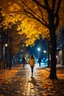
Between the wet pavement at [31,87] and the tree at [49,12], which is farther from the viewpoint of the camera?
the tree at [49,12]

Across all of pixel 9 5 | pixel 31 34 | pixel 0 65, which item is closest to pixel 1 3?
pixel 9 5

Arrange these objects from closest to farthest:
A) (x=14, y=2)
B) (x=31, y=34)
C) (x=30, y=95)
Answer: (x=30, y=95), (x=14, y=2), (x=31, y=34)

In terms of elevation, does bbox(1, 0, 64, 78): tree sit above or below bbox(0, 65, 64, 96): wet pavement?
above

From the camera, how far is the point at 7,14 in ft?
92.4

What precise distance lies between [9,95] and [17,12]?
1294 centimetres

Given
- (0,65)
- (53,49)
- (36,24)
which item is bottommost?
(0,65)

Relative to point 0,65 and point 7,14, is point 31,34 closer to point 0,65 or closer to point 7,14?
point 7,14

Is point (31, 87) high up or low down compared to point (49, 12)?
down

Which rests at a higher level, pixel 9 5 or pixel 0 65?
pixel 9 5

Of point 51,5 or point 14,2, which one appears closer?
point 14,2

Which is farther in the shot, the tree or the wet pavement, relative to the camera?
the tree

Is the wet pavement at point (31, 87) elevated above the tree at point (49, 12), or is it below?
below

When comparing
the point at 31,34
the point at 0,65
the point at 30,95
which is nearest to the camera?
the point at 30,95

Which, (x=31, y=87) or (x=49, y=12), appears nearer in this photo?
(x=31, y=87)
